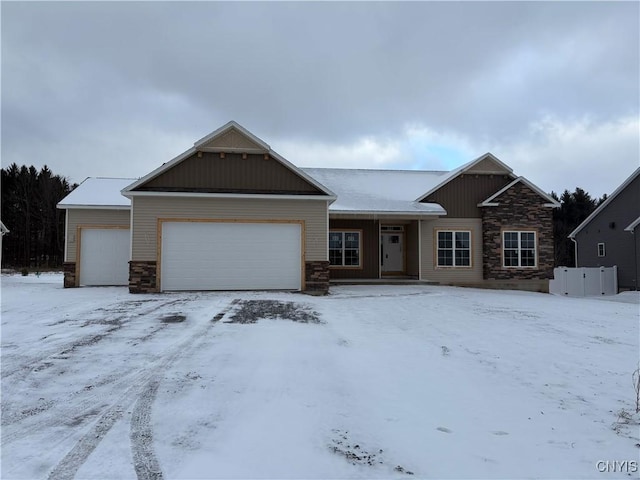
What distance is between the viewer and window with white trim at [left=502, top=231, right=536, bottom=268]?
18.2 metres

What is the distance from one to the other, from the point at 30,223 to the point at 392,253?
37.3 meters

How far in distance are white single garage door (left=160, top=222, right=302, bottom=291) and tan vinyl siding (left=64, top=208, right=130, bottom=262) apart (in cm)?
452

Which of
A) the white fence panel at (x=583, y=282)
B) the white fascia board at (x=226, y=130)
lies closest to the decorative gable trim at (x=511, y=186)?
the white fence panel at (x=583, y=282)

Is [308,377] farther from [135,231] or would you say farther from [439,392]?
[135,231]

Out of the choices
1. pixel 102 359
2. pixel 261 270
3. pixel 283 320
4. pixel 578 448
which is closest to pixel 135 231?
pixel 261 270

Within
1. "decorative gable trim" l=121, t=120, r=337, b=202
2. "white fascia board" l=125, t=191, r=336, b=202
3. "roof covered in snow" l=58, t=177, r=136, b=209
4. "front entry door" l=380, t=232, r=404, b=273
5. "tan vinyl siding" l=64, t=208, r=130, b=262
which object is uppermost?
"decorative gable trim" l=121, t=120, r=337, b=202

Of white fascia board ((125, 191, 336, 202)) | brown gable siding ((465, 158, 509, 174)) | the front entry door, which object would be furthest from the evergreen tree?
white fascia board ((125, 191, 336, 202))

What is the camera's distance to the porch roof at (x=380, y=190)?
16.9m

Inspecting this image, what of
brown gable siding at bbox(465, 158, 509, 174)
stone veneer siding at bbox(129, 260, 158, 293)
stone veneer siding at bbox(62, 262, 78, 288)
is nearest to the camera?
stone veneer siding at bbox(129, 260, 158, 293)

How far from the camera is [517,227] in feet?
59.9

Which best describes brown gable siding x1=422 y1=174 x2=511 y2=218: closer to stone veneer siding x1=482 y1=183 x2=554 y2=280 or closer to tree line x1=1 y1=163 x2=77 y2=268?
stone veneer siding x1=482 y1=183 x2=554 y2=280

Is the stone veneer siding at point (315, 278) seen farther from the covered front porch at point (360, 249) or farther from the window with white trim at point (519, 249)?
the window with white trim at point (519, 249)

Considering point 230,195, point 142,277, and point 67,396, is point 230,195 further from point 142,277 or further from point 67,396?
point 67,396

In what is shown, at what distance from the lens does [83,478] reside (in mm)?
2977
